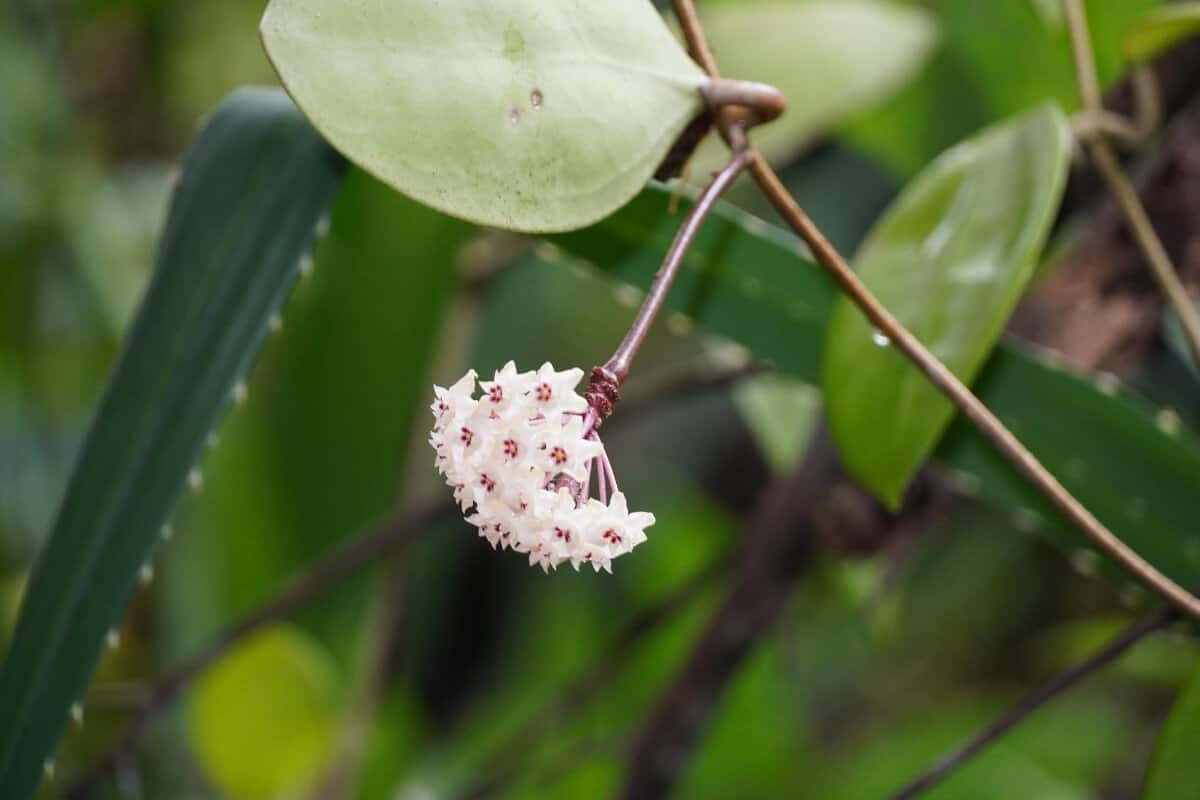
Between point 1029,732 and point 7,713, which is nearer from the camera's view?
point 7,713

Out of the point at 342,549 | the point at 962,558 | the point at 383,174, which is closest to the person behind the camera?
the point at 383,174

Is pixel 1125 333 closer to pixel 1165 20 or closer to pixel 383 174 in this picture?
pixel 1165 20

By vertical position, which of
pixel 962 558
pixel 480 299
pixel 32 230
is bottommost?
pixel 962 558

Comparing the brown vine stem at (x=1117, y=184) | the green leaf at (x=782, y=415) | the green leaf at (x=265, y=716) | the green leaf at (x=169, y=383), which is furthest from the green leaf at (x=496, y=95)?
the green leaf at (x=265, y=716)

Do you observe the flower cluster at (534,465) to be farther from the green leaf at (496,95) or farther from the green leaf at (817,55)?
the green leaf at (817,55)

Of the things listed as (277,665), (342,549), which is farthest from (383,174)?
(277,665)

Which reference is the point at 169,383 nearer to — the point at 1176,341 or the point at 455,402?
the point at 455,402

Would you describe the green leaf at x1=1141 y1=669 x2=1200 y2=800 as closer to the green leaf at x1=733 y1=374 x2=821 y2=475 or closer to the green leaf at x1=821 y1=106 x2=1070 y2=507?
the green leaf at x1=821 y1=106 x2=1070 y2=507
